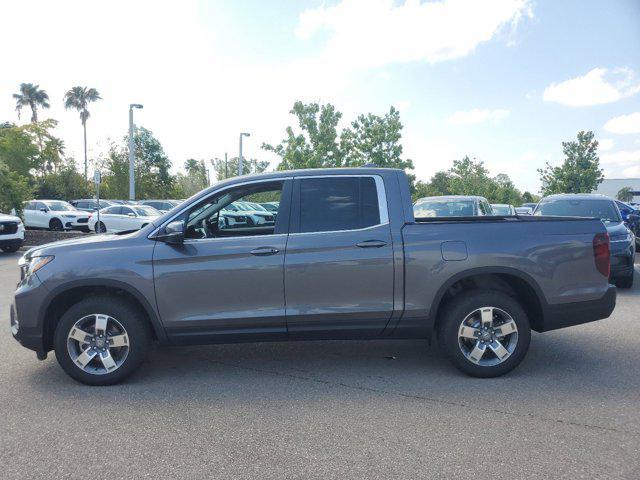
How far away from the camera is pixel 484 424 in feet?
12.1

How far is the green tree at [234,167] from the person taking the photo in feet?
205

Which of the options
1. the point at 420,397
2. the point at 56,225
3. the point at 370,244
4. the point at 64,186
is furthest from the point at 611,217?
the point at 64,186

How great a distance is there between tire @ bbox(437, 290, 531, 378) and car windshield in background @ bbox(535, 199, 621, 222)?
249 inches

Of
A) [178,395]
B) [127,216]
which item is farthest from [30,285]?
[127,216]

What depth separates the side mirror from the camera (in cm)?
439

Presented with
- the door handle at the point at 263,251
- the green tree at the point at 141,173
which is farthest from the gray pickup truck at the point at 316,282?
the green tree at the point at 141,173

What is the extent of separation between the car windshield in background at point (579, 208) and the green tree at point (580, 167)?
36.7 metres

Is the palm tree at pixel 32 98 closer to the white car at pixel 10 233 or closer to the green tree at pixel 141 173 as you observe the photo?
the green tree at pixel 141 173

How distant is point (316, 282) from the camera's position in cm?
448

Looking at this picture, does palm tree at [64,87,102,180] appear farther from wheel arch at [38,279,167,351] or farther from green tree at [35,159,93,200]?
wheel arch at [38,279,167,351]

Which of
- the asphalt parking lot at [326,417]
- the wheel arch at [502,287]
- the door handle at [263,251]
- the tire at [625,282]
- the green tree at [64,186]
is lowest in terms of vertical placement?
the asphalt parking lot at [326,417]

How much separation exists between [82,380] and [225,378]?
1207mm

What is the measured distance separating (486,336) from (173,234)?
9.21 ft

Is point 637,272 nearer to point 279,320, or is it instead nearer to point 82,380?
point 279,320
